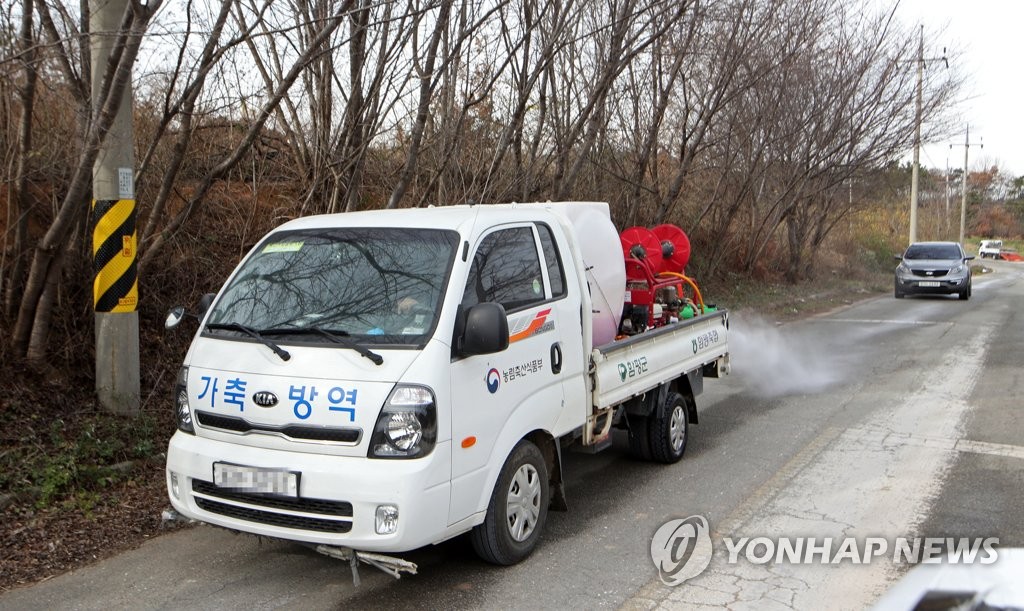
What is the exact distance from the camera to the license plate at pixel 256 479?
4168mm

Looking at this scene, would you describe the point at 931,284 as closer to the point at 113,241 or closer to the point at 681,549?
the point at 681,549

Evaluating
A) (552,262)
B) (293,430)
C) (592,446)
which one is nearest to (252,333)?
(293,430)

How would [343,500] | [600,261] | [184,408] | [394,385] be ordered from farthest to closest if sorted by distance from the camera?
1. [600,261]
2. [184,408]
3. [394,385]
4. [343,500]

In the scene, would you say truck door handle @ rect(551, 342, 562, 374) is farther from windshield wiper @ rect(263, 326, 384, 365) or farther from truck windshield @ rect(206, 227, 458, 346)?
windshield wiper @ rect(263, 326, 384, 365)

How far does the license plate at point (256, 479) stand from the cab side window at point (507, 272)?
130 cm

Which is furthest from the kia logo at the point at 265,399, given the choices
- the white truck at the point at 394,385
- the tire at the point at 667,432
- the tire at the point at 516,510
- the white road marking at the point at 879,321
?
the white road marking at the point at 879,321

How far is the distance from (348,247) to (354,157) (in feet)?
14.1

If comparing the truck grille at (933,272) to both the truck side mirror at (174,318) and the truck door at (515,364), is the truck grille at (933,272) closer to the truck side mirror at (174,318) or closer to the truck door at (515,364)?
the truck door at (515,364)

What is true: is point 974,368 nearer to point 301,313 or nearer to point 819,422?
point 819,422

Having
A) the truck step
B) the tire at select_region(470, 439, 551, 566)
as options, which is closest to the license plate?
the tire at select_region(470, 439, 551, 566)

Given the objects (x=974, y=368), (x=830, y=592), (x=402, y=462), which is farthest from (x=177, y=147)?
(x=974, y=368)

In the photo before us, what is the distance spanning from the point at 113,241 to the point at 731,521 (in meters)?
5.04

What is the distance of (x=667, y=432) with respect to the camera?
6844 millimetres

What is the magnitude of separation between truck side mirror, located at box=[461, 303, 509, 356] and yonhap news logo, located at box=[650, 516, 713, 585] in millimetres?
1623
